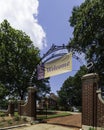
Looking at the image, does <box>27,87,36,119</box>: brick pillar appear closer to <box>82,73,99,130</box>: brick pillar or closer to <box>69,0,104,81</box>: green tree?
<box>69,0,104,81</box>: green tree

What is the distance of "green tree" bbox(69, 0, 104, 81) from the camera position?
1241 inches

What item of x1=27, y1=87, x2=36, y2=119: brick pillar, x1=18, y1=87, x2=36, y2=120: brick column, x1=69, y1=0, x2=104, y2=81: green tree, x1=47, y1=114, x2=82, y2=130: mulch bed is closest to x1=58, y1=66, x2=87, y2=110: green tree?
x1=69, y1=0, x2=104, y2=81: green tree

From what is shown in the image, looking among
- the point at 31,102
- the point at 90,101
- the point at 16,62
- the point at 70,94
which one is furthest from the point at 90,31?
the point at 70,94

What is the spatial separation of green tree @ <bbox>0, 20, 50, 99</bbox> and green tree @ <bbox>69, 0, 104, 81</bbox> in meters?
12.0

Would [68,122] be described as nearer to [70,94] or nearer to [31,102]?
[31,102]

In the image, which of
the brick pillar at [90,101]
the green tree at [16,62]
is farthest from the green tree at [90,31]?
the green tree at [16,62]

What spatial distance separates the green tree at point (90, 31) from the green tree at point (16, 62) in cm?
1195

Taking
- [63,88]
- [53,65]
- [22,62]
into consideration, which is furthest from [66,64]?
[63,88]

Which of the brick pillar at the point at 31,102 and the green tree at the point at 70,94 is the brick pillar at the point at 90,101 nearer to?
the brick pillar at the point at 31,102

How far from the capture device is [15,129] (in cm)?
2316

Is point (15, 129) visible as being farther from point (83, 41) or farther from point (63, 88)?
point (63, 88)

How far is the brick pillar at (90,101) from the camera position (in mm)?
20500

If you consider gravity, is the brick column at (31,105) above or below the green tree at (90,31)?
below

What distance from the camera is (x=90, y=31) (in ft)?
106
